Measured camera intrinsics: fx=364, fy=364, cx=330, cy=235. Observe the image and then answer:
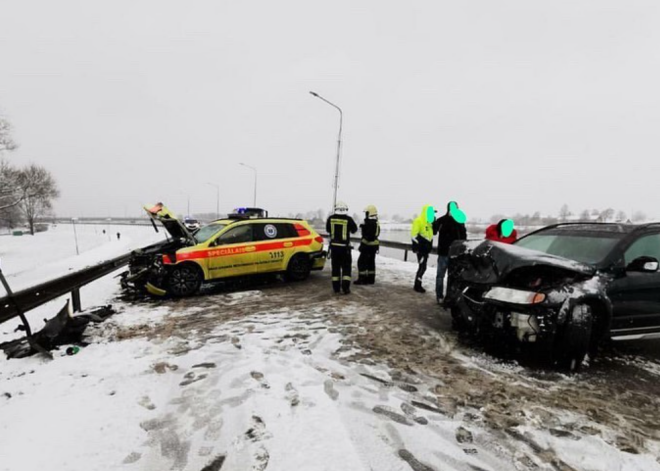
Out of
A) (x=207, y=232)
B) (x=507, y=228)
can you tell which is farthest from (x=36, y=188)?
(x=507, y=228)

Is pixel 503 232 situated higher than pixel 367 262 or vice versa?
pixel 503 232

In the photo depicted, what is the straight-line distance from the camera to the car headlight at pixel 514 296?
376cm

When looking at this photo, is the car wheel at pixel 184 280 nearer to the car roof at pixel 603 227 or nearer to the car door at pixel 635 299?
the car roof at pixel 603 227

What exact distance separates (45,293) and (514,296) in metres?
6.20

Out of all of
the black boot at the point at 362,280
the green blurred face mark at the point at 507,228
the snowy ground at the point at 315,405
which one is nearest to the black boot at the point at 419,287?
the black boot at the point at 362,280

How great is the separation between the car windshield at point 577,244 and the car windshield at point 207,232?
6.34 m

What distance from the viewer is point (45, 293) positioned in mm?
5227

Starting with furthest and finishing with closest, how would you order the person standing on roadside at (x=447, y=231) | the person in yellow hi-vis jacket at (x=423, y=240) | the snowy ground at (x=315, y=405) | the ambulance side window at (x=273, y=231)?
1. the ambulance side window at (x=273, y=231)
2. the person in yellow hi-vis jacket at (x=423, y=240)
3. the person standing on roadside at (x=447, y=231)
4. the snowy ground at (x=315, y=405)

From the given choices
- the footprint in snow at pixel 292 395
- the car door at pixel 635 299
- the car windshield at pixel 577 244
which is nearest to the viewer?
the footprint in snow at pixel 292 395

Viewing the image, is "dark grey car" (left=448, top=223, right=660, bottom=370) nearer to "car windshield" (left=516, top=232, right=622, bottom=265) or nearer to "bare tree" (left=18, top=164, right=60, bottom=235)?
"car windshield" (left=516, top=232, right=622, bottom=265)

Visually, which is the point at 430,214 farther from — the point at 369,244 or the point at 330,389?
the point at 330,389

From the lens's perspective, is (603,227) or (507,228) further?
(507,228)

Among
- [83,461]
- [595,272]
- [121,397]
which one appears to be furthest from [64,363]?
[595,272]

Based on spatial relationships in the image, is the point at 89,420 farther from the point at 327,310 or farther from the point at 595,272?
the point at 595,272
